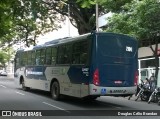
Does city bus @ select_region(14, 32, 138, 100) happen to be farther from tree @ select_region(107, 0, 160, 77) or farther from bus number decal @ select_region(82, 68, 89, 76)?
tree @ select_region(107, 0, 160, 77)

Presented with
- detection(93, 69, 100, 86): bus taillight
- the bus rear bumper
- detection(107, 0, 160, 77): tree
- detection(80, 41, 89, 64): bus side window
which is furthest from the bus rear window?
detection(107, 0, 160, 77): tree

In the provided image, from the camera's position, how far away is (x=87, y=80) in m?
15.6

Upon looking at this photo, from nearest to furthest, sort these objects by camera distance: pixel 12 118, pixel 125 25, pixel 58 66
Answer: pixel 12 118 → pixel 58 66 → pixel 125 25

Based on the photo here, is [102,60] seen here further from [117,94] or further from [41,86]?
[41,86]

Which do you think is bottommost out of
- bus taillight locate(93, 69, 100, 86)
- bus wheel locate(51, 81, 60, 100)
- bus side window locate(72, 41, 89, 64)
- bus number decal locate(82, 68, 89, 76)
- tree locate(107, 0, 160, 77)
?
bus wheel locate(51, 81, 60, 100)

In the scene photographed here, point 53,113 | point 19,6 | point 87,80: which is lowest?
point 53,113

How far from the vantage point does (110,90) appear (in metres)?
15.8

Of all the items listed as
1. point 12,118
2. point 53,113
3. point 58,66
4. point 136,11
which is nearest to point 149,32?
point 136,11

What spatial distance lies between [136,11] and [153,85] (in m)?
4.34

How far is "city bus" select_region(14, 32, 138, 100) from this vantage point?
1562 centimetres

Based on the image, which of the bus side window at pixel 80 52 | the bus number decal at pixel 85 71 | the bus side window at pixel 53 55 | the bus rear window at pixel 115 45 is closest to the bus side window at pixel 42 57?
the bus side window at pixel 53 55

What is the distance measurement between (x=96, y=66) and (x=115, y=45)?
131cm

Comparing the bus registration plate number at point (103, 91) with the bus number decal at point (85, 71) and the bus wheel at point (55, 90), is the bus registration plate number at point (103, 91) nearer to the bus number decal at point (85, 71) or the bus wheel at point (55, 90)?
the bus number decal at point (85, 71)

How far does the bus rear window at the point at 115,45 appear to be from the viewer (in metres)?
15.9
